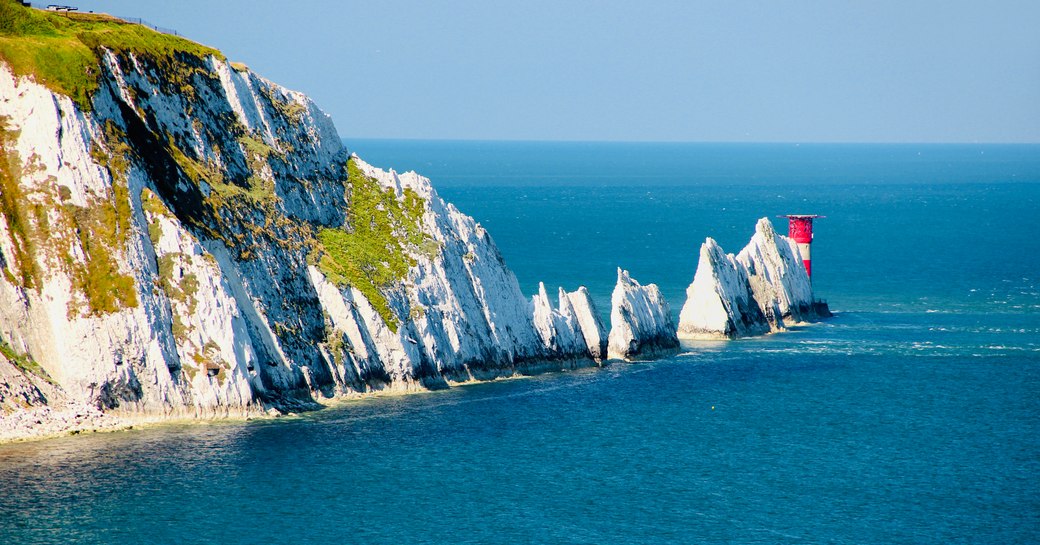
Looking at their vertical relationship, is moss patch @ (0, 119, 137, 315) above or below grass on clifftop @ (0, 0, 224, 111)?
below

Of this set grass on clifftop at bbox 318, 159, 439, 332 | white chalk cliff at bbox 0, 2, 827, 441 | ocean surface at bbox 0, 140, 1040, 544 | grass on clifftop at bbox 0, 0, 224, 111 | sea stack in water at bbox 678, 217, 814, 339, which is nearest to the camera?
ocean surface at bbox 0, 140, 1040, 544

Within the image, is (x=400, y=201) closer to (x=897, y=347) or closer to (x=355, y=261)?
(x=355, y=261)

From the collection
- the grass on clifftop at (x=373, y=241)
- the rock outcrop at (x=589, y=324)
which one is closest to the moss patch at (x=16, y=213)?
the grass on clifftop at (x=373, y=241)

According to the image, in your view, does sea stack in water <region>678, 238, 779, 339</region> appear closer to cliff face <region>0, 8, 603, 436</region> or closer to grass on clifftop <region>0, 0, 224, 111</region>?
cliff face <region>0, 8, 603, 436</region>

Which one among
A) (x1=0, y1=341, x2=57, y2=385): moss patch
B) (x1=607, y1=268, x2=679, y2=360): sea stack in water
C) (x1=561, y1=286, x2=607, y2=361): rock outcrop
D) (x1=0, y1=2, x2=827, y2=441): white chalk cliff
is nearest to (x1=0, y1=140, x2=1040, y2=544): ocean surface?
(x1=607, y1=268, x2=679, y2=360): sea stack in water

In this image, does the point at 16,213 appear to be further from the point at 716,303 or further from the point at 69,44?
the point at 716,303

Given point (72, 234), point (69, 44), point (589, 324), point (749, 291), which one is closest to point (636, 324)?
point (589, 324)

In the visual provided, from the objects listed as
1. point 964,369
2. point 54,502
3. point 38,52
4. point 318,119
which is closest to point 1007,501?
point 964,369
